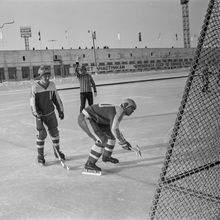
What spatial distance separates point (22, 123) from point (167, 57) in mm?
53754

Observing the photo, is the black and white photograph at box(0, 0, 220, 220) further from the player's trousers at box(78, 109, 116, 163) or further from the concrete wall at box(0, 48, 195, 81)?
the concrete wall at box(0, 48, 195, 81)

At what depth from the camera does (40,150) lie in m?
5.65

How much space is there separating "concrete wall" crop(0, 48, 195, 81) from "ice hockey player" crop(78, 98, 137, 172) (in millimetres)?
33068

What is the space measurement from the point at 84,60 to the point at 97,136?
50553 mm

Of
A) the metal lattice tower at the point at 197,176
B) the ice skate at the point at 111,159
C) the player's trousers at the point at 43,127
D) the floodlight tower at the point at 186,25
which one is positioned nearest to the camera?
the metal lattice tower at the point at 197,176

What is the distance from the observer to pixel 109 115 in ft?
15.8

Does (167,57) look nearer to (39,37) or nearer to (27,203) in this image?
(39,37)

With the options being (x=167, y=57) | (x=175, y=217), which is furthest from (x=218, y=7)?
(x=167, y=57)

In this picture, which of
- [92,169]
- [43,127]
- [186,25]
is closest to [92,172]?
[92,169]

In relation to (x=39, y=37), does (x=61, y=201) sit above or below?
below

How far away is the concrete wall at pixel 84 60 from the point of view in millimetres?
46094

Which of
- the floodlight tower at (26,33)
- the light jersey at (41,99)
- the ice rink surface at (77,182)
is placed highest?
the floodlight tower at (26,33)

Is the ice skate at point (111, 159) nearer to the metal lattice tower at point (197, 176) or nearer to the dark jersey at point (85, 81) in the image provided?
the metal lattice tower at point (197, 176)

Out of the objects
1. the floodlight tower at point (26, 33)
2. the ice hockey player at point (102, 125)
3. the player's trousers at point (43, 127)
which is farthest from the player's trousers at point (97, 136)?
the floodlight tower at point (26, 33)
